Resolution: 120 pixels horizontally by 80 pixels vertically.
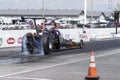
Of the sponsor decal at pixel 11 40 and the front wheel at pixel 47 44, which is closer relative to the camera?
the front wheel at pixel 47 44

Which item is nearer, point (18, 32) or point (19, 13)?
point (18, 32)

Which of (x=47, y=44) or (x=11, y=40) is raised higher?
(x=47, y=44)

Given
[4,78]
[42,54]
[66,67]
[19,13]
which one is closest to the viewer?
[4,78]

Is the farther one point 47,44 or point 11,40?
point 11,40

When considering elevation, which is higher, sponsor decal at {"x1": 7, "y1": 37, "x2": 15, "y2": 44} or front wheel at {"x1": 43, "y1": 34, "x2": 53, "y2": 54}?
front wheel at {"x1": 43, "y1": 34, "x2": 53, "y2": 54}

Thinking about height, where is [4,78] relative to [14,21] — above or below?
above

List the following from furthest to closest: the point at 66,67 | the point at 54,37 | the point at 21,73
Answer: the point at 54,37, the point at 66,67, the point at 21,73

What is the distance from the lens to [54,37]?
87.8ft

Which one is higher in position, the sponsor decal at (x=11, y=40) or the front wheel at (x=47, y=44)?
the front wheel at (x=47, y=44)

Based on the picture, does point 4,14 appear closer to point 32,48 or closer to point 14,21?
point 14,21

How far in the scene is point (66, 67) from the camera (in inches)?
689

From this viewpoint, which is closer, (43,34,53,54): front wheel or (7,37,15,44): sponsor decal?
(43,34,53,54): front wheel

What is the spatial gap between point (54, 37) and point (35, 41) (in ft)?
7.09

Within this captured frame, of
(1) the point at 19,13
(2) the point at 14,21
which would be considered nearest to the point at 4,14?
(1) the point at 19,13
